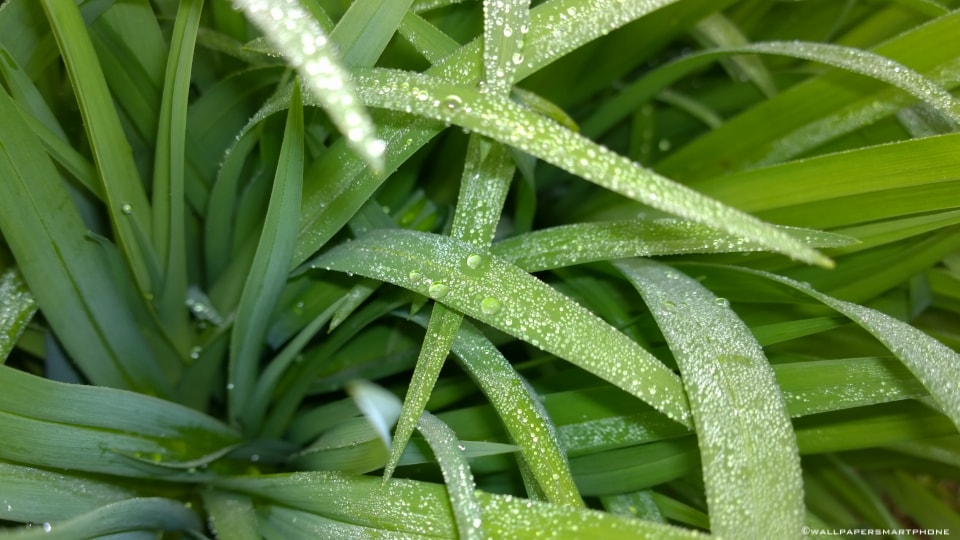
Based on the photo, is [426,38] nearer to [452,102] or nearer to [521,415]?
[452,102]

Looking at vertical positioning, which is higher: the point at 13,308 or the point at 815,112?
the point at 815,112

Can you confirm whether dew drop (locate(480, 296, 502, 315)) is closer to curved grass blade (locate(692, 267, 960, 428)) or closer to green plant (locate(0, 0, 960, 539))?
green plant (locate(0, 0, 960, 539))

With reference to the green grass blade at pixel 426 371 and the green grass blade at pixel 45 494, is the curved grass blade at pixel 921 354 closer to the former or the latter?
the green grass blade at pixel 426 371

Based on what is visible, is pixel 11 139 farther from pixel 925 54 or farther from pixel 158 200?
pixel 925 54

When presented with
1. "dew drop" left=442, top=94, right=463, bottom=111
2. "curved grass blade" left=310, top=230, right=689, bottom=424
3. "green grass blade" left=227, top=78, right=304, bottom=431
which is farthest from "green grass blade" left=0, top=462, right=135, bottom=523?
"dew drop" left=442, top=94, right=463, bottom=111

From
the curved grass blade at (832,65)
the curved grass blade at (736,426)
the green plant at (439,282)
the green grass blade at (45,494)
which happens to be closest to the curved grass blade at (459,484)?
the green plant at (439,282)

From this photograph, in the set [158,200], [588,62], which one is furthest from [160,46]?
[588,62]

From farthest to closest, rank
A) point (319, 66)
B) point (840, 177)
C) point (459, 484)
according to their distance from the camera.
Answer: point (840, 177)
point (459, 484)
point (319, 66)

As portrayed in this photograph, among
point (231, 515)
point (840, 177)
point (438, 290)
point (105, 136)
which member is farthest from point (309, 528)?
point (840, 177)
